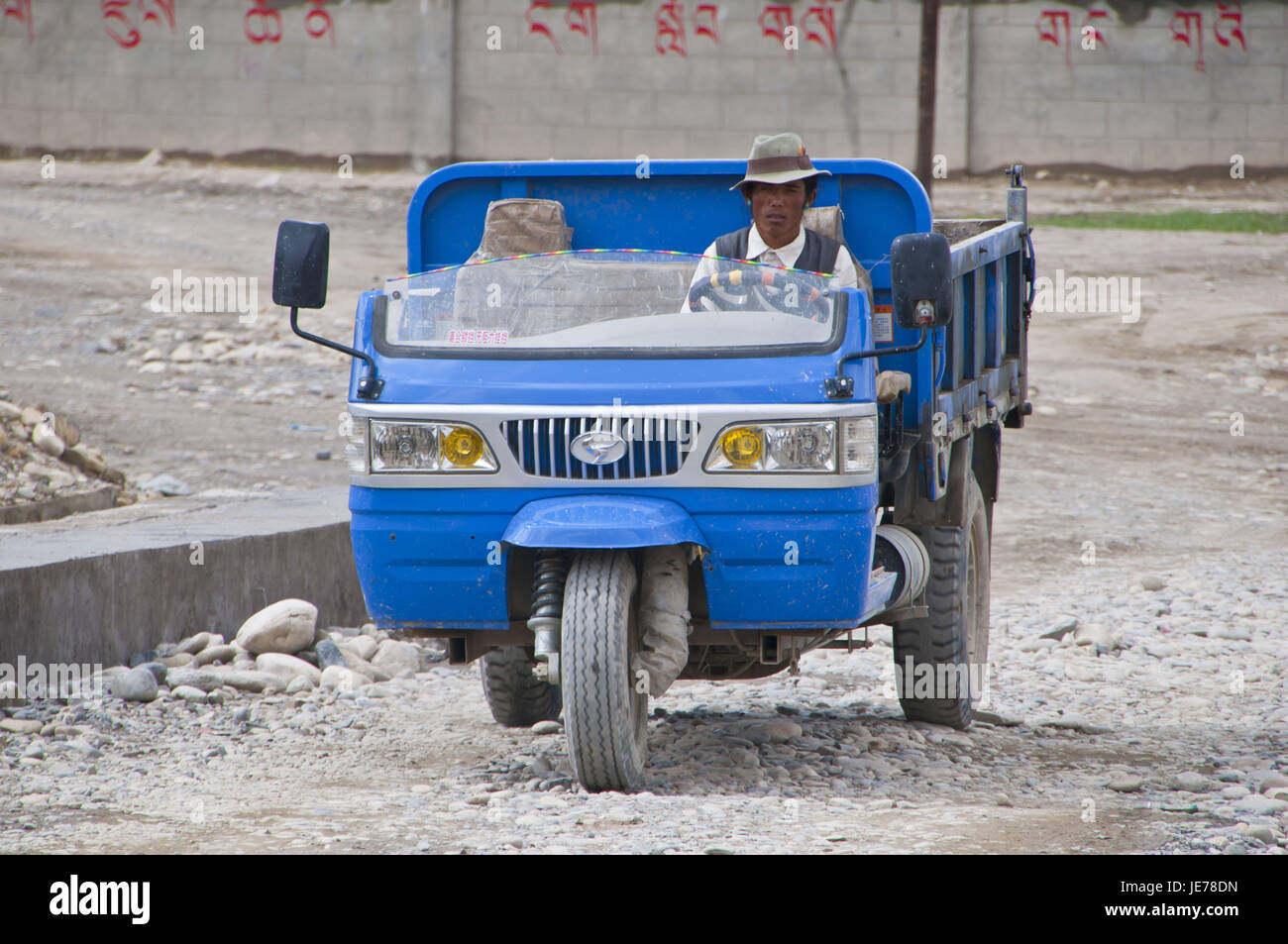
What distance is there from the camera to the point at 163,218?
22.3 m

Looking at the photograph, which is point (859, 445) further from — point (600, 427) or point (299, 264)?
point (299, 264)

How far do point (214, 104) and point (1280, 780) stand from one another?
892 inches

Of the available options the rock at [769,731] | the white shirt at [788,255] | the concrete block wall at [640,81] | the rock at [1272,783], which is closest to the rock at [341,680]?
the rock at [769,731]

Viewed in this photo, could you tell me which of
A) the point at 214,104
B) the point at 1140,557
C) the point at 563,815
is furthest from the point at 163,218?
the point at 563,815

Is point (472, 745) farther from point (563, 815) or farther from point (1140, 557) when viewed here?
point (1140, 557)

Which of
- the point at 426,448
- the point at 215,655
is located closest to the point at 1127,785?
the point at 426,448

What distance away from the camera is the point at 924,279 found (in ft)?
17.0

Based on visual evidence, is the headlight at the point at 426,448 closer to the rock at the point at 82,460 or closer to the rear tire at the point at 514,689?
the rear tire at the point at 514,689

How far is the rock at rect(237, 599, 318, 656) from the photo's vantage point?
25.2ft

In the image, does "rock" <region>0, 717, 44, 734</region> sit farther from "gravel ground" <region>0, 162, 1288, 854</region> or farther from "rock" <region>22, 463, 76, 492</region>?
"rock" <region>22, 463, 76, 492</region>

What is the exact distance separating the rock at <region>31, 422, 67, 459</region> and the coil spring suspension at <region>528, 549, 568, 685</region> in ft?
22.9

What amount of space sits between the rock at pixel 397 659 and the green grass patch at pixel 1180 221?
16032 mm

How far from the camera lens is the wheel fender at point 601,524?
16.4ft

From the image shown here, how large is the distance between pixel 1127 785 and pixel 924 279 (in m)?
1.86
